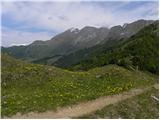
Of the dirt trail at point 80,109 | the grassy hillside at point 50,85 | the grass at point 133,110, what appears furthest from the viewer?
the grassy hillside at point 50,85

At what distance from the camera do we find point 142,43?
7312cm

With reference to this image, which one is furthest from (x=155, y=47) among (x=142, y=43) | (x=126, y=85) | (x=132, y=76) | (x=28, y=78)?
(x=28, y=78)

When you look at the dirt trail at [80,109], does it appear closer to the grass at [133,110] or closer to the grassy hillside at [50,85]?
the grassy hillside at [50,85]

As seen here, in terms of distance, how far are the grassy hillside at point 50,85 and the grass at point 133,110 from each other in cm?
208

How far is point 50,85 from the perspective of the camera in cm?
3653

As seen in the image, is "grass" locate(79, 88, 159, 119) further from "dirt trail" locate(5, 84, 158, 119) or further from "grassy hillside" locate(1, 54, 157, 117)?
"grassy hillside" locate(1, 54, 157, 117)

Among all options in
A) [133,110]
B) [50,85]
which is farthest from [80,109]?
[50,85]

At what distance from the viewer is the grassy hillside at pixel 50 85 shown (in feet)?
97.7

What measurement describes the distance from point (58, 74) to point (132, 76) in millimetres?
9373

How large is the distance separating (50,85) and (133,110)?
9253 mm

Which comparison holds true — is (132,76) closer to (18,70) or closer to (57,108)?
(18,70)

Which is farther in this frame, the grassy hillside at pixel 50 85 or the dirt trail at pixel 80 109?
the grassy hillside at pixel 50 85

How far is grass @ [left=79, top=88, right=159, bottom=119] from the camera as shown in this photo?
29.6 meters

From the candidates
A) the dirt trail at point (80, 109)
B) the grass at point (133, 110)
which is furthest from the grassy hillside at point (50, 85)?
the grass at point (133, 110)
